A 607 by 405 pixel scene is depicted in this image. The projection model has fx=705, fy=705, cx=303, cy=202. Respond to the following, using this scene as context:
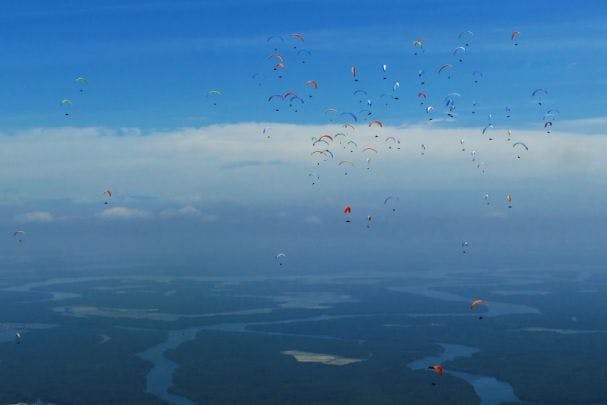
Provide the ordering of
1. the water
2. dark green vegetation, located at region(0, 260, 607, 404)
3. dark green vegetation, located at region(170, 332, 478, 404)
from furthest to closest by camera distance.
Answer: dark green vegetation, located at region(0, 260, 607, 404)
dark green vegetation, located at region(170, 332, 478, 404)
the water

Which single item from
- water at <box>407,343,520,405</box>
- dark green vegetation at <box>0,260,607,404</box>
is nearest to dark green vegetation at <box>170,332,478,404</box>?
dark green vegetation at <box>0,260,607,404</box>

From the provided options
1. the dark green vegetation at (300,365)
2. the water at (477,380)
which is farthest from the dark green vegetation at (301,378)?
the water at (477,380)

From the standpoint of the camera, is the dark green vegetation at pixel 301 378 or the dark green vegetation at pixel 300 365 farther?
the dark green vegetation at pixel 300 365

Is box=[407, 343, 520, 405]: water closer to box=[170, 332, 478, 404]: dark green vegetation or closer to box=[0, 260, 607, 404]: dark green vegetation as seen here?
box=[0, 260, 607, 404]: dark green vegetation

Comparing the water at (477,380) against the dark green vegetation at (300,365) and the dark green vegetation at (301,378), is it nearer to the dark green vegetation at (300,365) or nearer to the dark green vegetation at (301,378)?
the dark green vegetation at (300,365)

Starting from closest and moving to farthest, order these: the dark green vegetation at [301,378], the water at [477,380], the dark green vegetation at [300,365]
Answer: the water at [477,380], the dark green vegetation at [301,378], the dark green vegetation at [300,365]

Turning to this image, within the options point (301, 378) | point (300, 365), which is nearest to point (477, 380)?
point (301, 378)

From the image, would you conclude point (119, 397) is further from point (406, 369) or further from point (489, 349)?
point (489, 349)

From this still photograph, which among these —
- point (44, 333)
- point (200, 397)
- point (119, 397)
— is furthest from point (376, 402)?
point (44, 333)

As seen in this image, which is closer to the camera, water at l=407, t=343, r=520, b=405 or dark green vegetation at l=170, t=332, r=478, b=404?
water at l=407, t=343, r=520, b=405

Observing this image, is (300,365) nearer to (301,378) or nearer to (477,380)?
(301,378)

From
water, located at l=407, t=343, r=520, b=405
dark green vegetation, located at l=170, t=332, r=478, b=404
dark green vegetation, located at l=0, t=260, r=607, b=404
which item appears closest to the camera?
water, located at l=407, t=343, r=520, b=405
